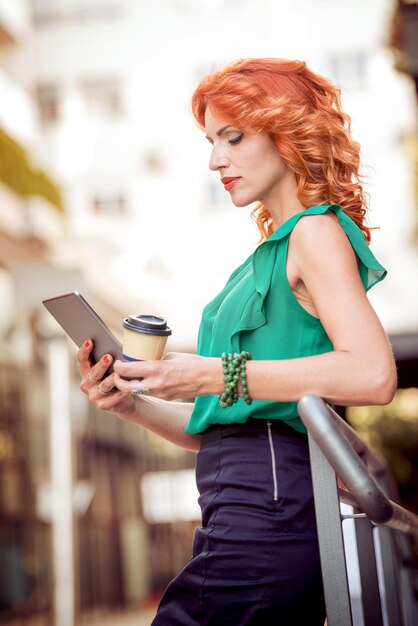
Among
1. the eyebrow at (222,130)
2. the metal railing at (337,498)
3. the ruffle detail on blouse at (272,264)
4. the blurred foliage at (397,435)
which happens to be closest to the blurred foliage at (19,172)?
the blurred foliage at (397,435)

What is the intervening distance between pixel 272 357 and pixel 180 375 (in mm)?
194

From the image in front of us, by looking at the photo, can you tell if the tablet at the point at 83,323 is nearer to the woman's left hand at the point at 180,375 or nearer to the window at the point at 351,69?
the woman's left hand at the point at 180,375

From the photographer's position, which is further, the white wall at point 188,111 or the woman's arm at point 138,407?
the white wall at point 188,111

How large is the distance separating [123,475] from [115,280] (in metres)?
3.63

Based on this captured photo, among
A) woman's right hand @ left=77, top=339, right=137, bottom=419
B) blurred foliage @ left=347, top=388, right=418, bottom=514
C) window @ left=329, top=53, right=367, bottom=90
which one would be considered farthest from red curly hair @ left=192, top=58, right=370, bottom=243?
window @ left=329, top=53, right=367, bottom=90

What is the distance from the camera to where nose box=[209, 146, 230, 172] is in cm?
192

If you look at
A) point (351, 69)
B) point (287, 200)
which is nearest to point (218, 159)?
point (287, 200)

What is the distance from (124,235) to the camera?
19625 mm

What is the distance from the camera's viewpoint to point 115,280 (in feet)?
39.2

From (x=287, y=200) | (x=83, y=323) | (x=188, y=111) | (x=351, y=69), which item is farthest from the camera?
(x=351, y=69)

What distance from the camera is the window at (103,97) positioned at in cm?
2503

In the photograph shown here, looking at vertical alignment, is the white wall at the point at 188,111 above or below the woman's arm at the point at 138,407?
above

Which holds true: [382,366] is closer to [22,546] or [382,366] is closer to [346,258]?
[346,258]

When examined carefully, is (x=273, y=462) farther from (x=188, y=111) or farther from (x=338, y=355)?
(x=188, y=111)
